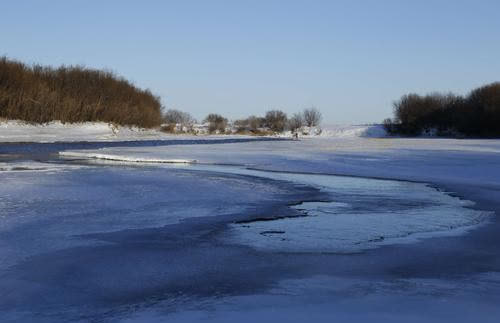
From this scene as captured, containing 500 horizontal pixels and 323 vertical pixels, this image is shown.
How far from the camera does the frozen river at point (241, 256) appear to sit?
3346mm

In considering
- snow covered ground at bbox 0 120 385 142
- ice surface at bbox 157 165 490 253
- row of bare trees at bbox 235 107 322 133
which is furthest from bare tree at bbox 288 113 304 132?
ice surface at bbox 157 165 490 253

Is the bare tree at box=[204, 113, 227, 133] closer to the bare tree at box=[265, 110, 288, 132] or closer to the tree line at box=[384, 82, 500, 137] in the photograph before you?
the bare tree at box=[265, 110, 288, 132]

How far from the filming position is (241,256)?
4.72 metres

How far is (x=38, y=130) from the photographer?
3838cm

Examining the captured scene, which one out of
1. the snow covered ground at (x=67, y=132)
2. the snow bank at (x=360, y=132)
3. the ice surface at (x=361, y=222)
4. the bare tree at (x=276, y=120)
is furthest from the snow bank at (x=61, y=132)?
the bare tree at (x=276, y=120)

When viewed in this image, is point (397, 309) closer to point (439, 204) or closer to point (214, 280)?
point (214, 280)

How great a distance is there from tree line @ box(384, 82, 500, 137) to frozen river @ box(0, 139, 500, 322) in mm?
46442

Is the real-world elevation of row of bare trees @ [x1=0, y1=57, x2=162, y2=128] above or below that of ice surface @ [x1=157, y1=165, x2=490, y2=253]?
above

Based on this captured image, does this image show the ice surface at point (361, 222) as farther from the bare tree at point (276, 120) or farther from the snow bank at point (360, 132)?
the bare tree at point (276, 120)

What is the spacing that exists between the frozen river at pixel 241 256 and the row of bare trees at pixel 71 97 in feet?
109

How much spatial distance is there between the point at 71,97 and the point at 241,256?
45880mm

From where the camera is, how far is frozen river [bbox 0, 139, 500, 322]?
3.35 metres

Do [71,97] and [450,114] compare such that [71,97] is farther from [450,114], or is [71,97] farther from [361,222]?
[361,222]

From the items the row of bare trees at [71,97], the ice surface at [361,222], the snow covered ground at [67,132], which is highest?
the row of bare trees at [71,97]
